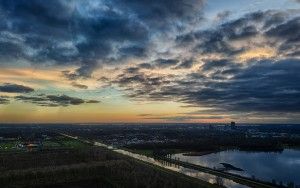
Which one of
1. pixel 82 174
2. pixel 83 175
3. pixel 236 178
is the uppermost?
pixel 82 174

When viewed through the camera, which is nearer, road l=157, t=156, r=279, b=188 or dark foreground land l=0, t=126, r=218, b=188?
dark foreground land l=0, t=126, r=218, b=188

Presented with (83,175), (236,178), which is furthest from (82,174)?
(236,178)

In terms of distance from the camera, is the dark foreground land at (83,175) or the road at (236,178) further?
the road at (236,178)

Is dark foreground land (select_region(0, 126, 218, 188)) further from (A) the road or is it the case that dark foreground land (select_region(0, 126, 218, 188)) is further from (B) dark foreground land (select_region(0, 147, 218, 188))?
(A) the road

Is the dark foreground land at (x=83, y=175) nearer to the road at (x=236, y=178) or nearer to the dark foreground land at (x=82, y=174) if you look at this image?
the dark foreground land at (x=82, y=174)

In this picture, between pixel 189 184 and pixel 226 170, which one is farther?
pixel 226 170

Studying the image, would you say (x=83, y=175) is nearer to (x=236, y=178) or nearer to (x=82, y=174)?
(x=82, y=174)

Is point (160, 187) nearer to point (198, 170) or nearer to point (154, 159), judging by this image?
point (198, 170)

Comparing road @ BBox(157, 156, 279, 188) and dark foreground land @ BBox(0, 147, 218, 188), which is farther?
road @ BBox(157, 156, 279, 188)

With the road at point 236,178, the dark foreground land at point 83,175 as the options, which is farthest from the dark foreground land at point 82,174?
the road at point 236,178

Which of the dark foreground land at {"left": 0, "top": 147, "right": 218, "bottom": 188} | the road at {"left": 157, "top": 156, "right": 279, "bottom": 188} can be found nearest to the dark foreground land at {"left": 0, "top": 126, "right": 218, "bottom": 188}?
the dark foreground land at {"left": 0, "top": 147, "right": 218, "bottom": 188}

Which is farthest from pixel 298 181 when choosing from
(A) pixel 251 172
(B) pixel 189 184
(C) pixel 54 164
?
(C) pixel 54 164
